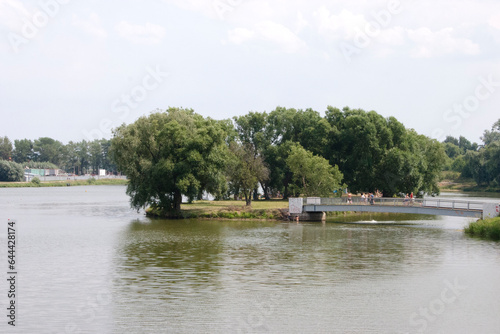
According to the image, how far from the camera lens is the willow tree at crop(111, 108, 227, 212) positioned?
68.5 meters

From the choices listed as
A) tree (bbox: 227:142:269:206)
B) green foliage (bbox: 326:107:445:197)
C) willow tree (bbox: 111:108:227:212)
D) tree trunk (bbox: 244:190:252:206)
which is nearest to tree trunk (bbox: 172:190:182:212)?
willow tree (bbox: 111:108:227:212)

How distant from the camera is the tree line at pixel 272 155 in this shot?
Result: 2744 inches

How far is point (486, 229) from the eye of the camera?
52312 mm

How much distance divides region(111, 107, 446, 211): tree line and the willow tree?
0.12 m

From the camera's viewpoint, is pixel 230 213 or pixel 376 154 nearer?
pixel 230 213

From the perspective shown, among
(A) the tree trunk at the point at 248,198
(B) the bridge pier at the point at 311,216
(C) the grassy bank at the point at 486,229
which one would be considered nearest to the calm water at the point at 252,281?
(C) the grassy bank at the point at 486,229

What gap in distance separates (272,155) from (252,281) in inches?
2500

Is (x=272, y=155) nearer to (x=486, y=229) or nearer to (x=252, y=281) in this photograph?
(x=486, y=229)

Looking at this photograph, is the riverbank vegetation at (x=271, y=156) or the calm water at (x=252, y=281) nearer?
the calm water at (x=252, y=281)

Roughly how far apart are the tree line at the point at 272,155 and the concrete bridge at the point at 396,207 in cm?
813

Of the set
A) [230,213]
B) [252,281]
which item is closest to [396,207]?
[230,213]

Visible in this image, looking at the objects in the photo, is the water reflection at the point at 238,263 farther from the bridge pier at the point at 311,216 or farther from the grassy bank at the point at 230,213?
the grassy bank at the point at 230,213

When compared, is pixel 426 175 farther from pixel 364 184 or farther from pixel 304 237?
pixel 304 237

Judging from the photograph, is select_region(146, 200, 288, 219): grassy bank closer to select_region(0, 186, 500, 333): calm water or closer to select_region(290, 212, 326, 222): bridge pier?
select_region(290, 212, 326, 222): bridge pier
